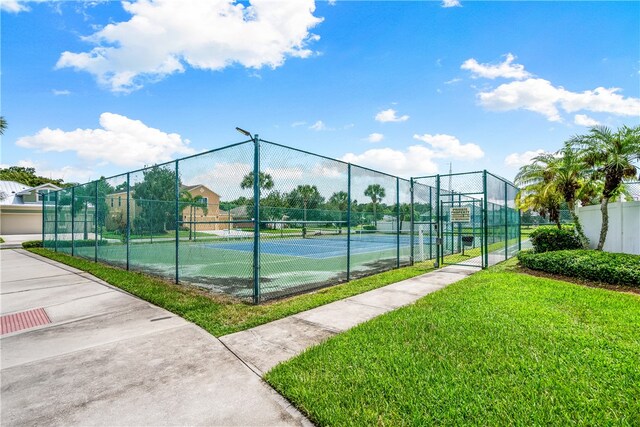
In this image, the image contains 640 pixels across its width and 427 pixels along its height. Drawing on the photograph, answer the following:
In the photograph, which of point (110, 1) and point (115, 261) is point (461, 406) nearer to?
point (110, 1)

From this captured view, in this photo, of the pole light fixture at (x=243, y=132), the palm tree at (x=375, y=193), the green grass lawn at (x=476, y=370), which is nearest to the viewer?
the green grass lawn at (x=476, y=370)

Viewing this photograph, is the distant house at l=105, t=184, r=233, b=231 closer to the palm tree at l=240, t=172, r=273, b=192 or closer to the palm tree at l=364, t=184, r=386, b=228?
the palm tree at l=240, t=172, r=273, b=192

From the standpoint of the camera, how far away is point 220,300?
18.7ft

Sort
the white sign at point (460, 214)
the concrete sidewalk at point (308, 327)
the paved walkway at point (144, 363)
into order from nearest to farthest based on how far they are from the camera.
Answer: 1. the paved walkway at point (144, 363)
2. the concrete sidewalk at point (308, 327)
3. the white sign at point (460, 214)

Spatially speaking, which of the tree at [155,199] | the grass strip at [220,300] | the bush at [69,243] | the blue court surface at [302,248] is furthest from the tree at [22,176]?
the grass strip at [220,300]

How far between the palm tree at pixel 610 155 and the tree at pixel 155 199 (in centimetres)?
1224

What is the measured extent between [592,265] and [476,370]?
20.5 feet

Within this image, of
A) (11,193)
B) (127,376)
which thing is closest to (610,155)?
(127,376)

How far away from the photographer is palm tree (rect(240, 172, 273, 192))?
545 centimetres

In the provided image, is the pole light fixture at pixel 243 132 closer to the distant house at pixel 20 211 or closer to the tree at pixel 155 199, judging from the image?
the tree at pixel 155 199

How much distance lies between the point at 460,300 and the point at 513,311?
87 centimetres

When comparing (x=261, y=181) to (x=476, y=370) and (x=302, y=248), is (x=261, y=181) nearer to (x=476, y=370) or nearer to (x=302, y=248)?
(x=476, y=370)

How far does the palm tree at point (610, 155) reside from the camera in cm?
924

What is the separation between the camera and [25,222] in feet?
107
